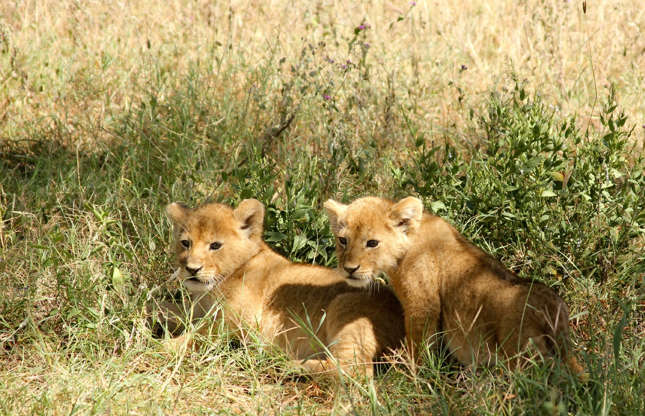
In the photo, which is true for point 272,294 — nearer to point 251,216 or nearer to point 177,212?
point 251,216

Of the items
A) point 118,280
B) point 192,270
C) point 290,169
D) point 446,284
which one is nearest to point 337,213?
point 446,284

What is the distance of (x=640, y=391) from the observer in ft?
12.5

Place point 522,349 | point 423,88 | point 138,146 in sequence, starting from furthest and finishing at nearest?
1. point 423,88
2. point 138,146
3. point 522,349

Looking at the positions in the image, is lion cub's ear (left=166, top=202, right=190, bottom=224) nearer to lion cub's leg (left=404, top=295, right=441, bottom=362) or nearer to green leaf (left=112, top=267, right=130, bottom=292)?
green leaf (left=112, top=267, right=130, bottom=292)

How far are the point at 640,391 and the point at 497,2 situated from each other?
22.5 ft

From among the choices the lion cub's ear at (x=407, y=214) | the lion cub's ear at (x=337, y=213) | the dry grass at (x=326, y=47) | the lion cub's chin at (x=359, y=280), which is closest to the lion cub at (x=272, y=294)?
the lion cub's chin at (x=359, y=280)

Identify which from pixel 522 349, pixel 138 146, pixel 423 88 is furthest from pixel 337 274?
pixel 423 88

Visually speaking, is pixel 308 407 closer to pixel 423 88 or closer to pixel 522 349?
pixel 522 349

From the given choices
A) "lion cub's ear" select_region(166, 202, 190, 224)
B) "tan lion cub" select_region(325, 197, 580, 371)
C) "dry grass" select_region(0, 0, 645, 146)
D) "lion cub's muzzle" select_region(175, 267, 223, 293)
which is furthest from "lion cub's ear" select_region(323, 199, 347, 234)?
"dry grass" select_region(0, 0, 645, 146)

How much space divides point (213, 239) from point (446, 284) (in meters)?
1.64

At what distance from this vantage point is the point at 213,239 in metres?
5.50

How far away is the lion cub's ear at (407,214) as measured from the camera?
4934 millimetres

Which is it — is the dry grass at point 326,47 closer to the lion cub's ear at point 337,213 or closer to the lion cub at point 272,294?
the lion cub at point 272,294

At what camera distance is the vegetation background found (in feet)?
15.0
